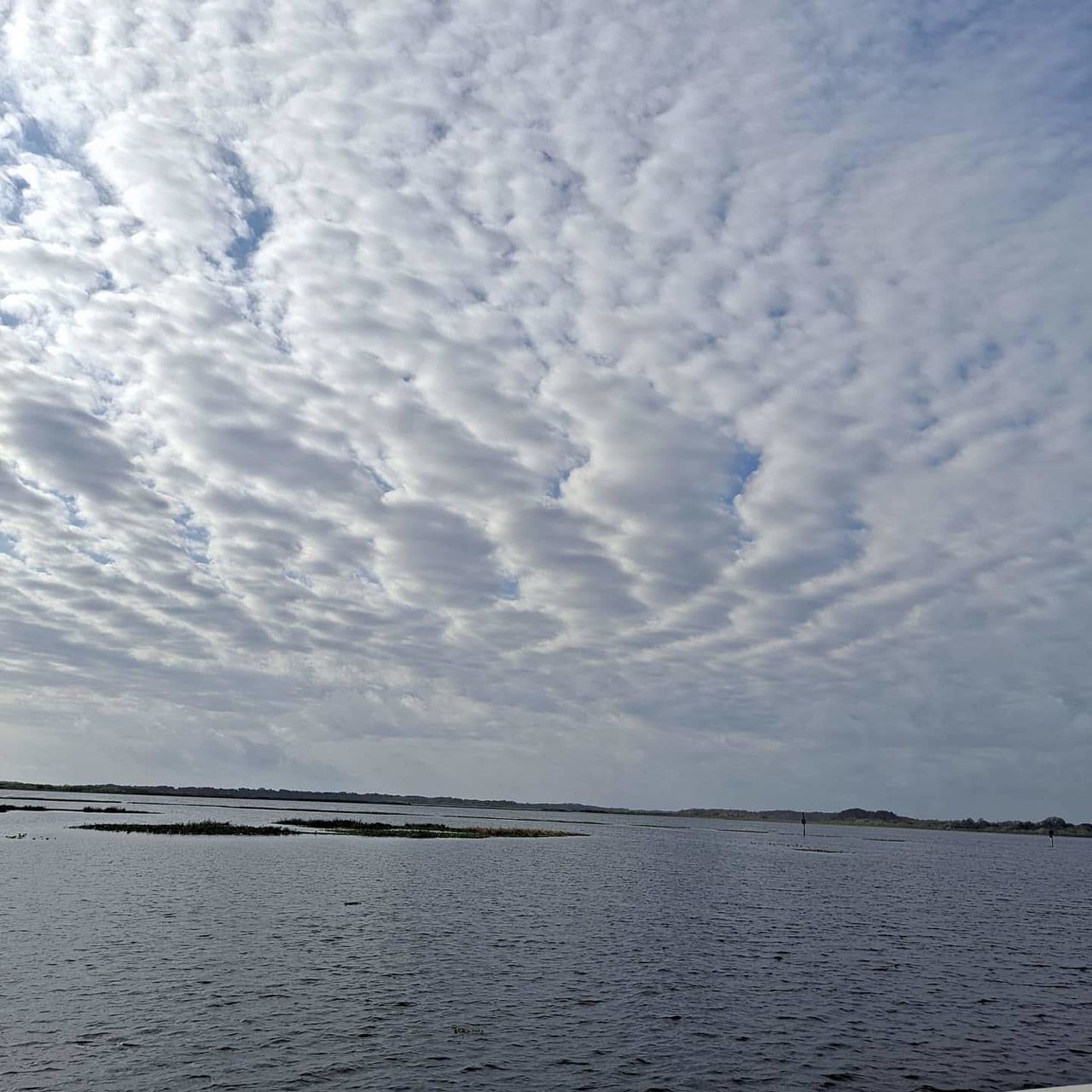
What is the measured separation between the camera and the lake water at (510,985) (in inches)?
1158

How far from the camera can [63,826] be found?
139 metres

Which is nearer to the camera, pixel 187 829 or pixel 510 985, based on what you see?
pixel 510 985

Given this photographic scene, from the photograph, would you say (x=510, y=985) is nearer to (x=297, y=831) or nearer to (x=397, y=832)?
(x=297, y=831)

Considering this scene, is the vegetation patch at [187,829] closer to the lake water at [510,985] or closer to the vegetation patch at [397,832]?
the vegetation patch at [397,832]

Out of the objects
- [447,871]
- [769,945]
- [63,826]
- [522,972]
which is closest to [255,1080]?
[522,972]

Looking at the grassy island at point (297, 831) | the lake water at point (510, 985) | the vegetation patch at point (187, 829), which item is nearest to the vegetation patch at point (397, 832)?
the grassy island at point (297, 831)

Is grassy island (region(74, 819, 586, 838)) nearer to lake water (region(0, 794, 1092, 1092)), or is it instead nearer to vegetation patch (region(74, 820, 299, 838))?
vegetation patch (region(74, 820, 299, 838))

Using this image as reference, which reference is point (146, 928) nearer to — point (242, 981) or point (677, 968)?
point (242, 981)

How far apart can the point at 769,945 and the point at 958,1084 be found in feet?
90.4

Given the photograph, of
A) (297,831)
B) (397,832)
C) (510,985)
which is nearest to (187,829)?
(297,831)

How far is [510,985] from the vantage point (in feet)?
134

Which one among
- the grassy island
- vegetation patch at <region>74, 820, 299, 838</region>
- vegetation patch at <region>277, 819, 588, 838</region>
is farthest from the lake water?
vegetation patch at <region>277, 819, 588, 838</region>

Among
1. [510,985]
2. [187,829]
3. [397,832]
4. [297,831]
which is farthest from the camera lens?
[397,832]

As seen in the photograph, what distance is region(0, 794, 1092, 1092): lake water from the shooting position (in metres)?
29.4
